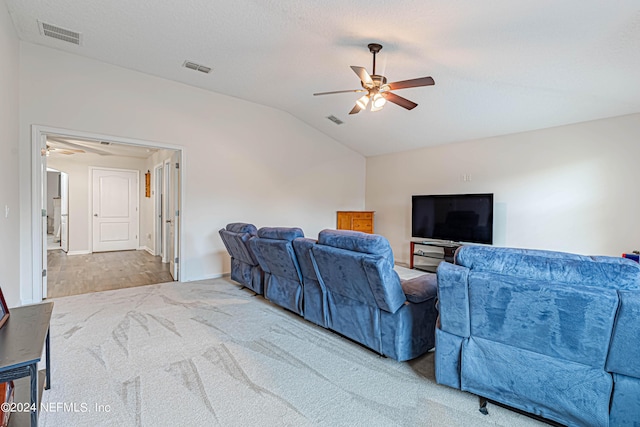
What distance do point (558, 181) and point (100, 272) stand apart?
24.9ft

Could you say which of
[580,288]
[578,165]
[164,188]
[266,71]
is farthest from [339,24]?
[164,188]

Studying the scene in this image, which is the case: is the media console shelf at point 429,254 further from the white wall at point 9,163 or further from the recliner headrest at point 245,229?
the white wall at point 9,163

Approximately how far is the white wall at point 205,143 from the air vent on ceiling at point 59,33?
0.40m

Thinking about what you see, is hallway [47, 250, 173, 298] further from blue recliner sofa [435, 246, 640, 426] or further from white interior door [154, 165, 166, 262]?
blue recliner sofa [435, 246, 640, 426]

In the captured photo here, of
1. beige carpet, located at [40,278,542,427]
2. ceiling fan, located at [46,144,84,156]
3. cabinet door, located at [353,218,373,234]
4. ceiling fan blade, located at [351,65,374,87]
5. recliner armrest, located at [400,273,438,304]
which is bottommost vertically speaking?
beige carpet, located at [40,278,542,427]

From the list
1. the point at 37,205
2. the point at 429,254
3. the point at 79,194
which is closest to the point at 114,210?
the point at 79,194

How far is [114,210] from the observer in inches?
311

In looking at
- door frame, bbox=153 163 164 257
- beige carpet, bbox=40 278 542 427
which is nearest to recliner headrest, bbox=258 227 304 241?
beige carpet, bbox=40 278 542 427

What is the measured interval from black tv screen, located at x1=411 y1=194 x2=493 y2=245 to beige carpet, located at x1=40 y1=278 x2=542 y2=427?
3.31 meters

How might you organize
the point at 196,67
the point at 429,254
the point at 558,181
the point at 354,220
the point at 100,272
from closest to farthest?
the point at 196,67 < the point at 558,181 < the point at 100,272 < the point at 429,254 < the point at 354,220

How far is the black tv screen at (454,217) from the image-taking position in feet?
16.6

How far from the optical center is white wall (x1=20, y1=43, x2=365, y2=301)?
3.77m

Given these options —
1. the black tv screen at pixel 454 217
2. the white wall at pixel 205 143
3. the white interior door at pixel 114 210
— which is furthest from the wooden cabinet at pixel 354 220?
the white interior door at pixel 114 210

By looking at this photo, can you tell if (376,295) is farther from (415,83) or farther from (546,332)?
(415,83)
